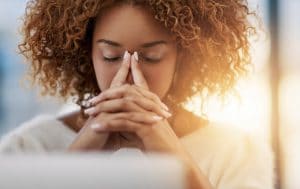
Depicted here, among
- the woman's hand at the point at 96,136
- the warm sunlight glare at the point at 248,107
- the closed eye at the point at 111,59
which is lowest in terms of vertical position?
the warm sunlight glare at the point at 248,107

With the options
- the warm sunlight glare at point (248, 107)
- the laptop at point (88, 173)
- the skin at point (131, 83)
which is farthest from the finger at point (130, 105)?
the laptop at point (88, 173)

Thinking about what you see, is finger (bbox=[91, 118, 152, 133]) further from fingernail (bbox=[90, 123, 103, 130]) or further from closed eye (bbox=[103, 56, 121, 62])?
→ closed eye (bbox=[103, 56, 121, 62])

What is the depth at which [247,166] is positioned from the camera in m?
1.24

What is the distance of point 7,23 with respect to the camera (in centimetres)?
517

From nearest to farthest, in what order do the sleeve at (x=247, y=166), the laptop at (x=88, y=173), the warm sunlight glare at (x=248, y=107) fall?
the laptop at (x=88, y=173)
the sleeve at (x=247, y=166)
the warm sunlight glare at (x=248, y=107)

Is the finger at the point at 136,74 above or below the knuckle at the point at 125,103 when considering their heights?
above

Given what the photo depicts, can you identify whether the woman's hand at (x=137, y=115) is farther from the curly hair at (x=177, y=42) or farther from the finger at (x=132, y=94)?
the curly hair at (x=177, y=42)

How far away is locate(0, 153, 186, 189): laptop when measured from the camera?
39cm

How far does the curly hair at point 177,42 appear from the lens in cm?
116

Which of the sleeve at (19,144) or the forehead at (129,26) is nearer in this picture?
the forehead at (129,26)

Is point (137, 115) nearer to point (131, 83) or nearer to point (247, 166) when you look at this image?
point (131, 83)

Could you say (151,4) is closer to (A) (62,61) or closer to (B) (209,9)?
(B) (209,9)

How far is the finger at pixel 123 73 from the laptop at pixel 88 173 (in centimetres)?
69

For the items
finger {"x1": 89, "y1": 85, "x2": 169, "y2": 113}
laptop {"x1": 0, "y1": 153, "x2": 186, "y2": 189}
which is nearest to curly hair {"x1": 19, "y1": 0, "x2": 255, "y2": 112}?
finger {"x1": 89, "y1": 85, "x2": 169, "y2": 113}
